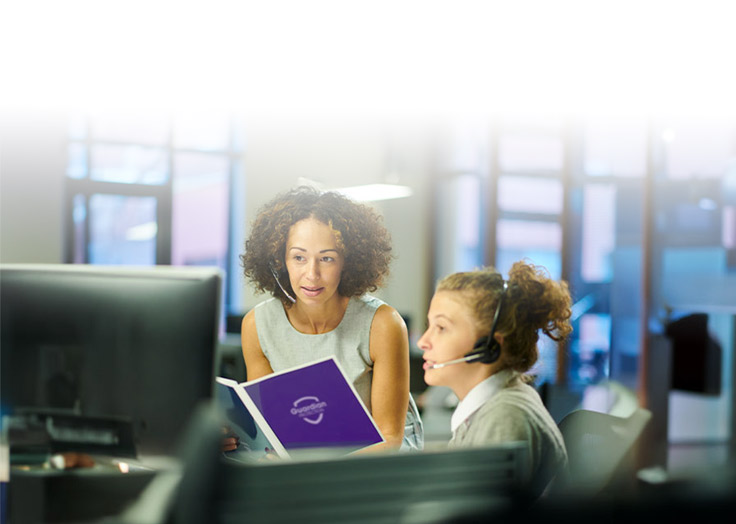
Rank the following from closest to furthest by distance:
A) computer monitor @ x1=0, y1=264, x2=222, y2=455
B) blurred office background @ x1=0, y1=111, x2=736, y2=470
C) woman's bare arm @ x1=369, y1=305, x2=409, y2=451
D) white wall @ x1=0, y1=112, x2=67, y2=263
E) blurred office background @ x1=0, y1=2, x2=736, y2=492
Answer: computer monitor @ x1=0, y1=264, x2=222, y2=455 < woman's bare arm @ x1=369, y1=305, x2=409, y2=451 < blurred office background @ x1=0, y1=2, x2=736, y2=492 < blurred office background @ x1=0, y1=111, x2=736, y2=470 < white wall @ x1=0, y1=112, x2=67, y2=263

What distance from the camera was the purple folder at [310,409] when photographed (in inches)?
51.4

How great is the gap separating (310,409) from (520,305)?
1.45ft

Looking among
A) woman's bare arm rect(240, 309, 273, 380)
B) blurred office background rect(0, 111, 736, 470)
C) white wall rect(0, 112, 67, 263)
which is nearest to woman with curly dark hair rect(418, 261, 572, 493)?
woman's bare arm rect(240, 309, 273, 380)

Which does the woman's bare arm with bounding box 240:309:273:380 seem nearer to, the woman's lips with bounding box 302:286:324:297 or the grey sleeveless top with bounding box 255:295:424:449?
the grey sleeveless top with bounding box 255:295:424:449

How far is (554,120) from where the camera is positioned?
A: 583cm

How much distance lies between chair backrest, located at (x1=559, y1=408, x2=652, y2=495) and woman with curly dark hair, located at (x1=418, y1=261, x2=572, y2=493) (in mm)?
78

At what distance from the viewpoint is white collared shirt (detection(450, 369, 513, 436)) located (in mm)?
1212

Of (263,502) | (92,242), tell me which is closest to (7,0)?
(92,242)

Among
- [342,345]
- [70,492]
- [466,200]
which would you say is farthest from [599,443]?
[466,200]

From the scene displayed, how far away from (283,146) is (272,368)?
5215 mm

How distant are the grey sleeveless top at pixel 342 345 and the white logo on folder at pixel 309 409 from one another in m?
0.18

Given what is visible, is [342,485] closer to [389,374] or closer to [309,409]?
[309,409]

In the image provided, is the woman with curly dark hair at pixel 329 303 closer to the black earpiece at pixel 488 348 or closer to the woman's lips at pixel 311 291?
the woman's lips at pixel 311 291

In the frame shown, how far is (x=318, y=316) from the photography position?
154 cm
